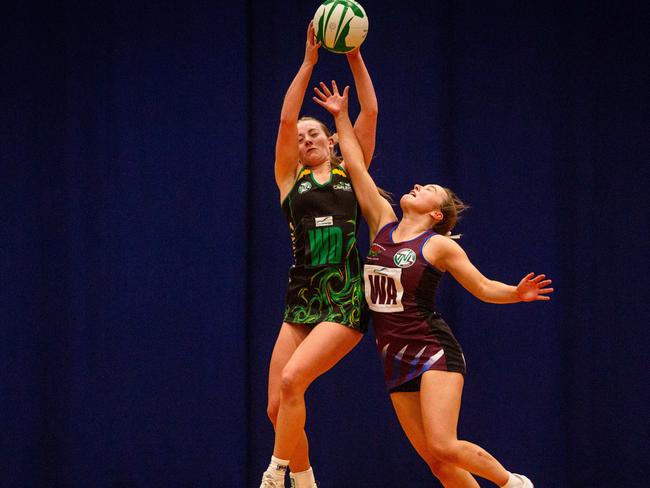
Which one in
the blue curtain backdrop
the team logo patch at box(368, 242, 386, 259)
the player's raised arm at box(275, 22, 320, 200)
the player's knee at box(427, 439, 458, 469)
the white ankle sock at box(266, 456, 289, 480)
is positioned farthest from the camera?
the blue curtain backdrop

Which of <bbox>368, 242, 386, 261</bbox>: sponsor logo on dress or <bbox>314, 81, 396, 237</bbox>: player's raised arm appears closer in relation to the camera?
<bbox>368, 242, 386, 261</bbox>: sponsor logo on dress

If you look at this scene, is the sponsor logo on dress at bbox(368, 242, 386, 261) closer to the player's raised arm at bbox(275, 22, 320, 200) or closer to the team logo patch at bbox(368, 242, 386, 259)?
the team logo patch at bbox(368, 242, 386, 259)

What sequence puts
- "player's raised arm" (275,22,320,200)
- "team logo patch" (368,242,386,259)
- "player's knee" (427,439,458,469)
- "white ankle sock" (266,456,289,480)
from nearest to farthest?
"player's knee" (427,439,458,469)
"white ankle sock" (266,456,289,480)
"team logo patch" (368,242,386,259)
"player's raised arm" (275,22,320,200)

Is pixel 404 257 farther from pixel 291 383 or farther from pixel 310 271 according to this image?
pixel 291 383

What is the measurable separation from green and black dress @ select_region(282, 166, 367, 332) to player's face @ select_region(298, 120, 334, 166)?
111 millimetres

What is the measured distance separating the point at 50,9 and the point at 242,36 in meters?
1.20

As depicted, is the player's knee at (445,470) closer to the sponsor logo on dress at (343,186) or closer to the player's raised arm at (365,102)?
the sponsor logo on dress at (343,186)

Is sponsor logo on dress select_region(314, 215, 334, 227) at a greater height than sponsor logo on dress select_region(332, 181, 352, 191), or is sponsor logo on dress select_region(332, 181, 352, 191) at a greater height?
sponsor logo on dress select_region(332, 181, 352, 191)

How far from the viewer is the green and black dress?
11.6 ft

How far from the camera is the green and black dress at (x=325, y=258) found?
3533 millimetres

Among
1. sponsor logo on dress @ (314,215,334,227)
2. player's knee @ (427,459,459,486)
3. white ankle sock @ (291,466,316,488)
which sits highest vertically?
sponsor logo on dress @ (314,215,334,227)

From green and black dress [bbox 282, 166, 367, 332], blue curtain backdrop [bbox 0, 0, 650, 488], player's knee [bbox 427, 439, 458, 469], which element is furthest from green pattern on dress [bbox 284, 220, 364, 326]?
blue curtain backdrop [bbox 0, 0, 650, 488]

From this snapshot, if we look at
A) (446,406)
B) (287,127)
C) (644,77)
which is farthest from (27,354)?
(644,77)

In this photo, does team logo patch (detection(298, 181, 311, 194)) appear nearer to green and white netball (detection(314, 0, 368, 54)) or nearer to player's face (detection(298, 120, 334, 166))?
player's face (detection(298, 120, 334, 166))
